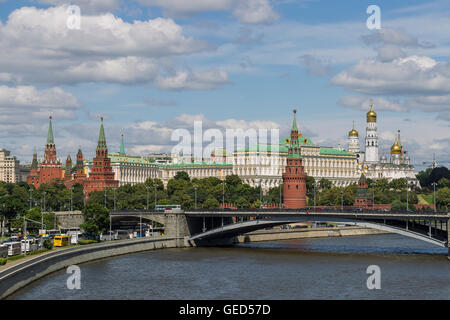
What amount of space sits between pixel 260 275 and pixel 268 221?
23224mm

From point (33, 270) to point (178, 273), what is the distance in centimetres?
1264

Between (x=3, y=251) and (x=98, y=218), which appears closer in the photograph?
(x=3, y=251)

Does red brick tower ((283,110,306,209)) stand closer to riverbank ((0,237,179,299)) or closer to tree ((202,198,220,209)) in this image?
tree ((202,198,220,209))

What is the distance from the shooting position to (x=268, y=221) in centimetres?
8800

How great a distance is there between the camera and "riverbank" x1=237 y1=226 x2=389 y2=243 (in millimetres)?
103312

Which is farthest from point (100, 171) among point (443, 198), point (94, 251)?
point (94, 251)

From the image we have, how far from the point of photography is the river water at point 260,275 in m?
55.0

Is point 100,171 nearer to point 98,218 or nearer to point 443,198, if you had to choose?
point 98,218

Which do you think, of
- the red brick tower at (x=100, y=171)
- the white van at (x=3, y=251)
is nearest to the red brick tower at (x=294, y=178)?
the red brick tower at (x=100, y=171)

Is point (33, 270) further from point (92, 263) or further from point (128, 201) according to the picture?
point (128, 201)

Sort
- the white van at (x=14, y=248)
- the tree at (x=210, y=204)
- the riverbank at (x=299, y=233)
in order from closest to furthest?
the white van at (x=14, y=248) → the riverbank at (x=299, y=233) → the tree at (x=210, y=204)

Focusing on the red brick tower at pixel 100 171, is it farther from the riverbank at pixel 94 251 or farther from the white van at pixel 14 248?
the white van at pixel 14 248

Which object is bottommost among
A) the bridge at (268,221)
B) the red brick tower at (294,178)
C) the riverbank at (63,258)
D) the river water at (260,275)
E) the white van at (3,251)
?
the river water at (260,275)

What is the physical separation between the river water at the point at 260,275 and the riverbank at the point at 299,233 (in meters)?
12.5
